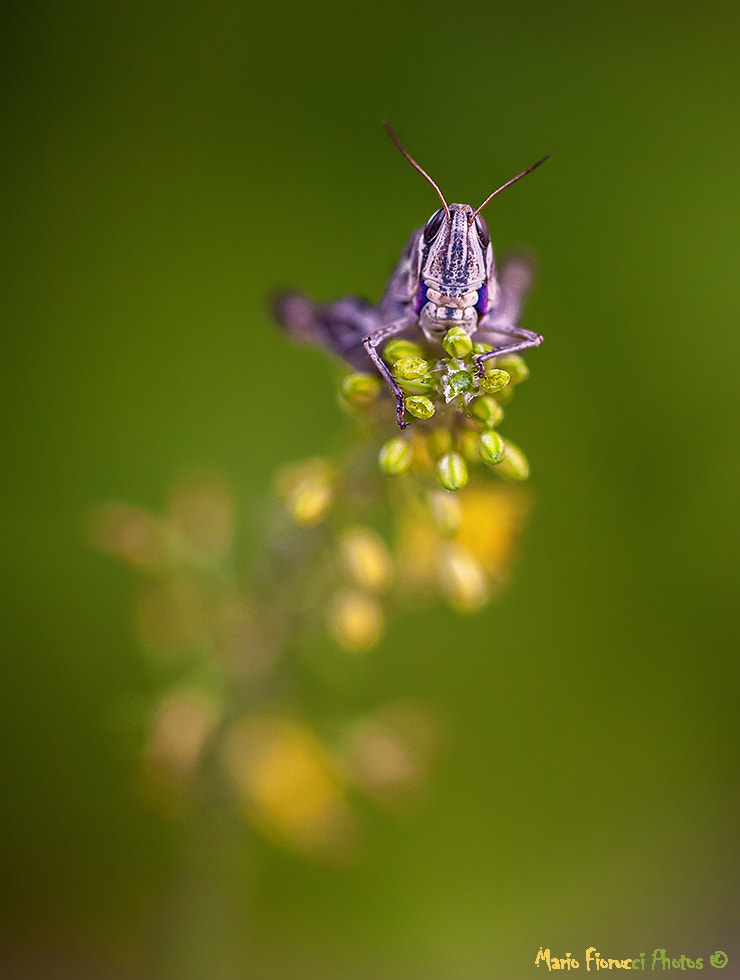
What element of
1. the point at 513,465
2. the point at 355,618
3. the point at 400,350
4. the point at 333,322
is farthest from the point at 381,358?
the point at 355,618

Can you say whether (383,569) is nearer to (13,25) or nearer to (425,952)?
(425,952)

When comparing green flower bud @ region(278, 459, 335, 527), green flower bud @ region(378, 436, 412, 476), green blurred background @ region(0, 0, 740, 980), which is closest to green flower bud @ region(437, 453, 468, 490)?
green flower bud @ region(378, 436, 412, 476)

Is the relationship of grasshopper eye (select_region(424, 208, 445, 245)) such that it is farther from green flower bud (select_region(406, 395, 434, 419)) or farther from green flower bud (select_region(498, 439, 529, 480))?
green flower bud (select_region(498, 439, 529, 480))

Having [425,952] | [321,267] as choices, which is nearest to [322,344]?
[321,267]

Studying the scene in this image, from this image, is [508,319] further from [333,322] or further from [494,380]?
[333,322]

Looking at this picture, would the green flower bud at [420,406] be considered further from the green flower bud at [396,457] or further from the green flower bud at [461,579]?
the green flower bud at [461,579]

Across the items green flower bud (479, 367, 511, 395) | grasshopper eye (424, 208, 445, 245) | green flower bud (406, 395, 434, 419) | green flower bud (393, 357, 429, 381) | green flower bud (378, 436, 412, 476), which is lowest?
green flower bud (406, 395, 434, 419)
